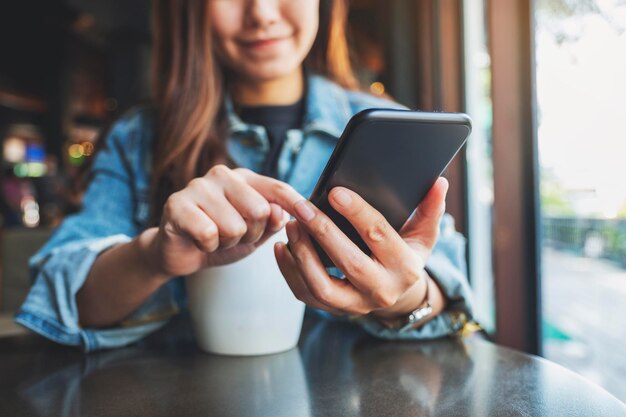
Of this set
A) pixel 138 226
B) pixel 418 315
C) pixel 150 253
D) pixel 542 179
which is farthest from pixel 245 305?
pixel 542 179

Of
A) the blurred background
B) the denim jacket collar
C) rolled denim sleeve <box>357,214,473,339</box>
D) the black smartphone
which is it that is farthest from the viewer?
the blurred background

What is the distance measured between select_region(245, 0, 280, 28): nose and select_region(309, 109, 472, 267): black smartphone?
19.7 inches

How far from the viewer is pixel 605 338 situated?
5.10 ft

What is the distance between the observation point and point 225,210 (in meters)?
0.58

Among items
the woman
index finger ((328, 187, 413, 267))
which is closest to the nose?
the woman

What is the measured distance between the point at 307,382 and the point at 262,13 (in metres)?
0.62

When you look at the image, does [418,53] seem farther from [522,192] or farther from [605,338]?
[605,338]

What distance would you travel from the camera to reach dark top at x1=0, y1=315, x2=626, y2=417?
52 cm

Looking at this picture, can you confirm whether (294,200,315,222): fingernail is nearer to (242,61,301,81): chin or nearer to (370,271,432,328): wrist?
(370,271,432,328): wrist

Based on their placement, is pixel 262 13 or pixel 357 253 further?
pixel 262 13

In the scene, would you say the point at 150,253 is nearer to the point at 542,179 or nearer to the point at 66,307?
the point at 66,307

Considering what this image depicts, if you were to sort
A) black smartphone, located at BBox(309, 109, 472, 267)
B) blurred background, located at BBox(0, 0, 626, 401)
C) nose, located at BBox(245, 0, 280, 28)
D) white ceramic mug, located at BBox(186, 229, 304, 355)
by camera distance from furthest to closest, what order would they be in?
blurred background, located at BBox(0, 0, 626, 401) < nose, located at BBox(245, 0, 280, 28) < white ceramic mug, located at BBox(186, 229, 304, 355) < black smartphone, located at BBox(309, 109, 472, 267)

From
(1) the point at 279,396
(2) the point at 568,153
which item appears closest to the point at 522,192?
(2) the point at 568,153

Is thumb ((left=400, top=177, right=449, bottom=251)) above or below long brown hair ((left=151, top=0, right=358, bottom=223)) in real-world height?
below
